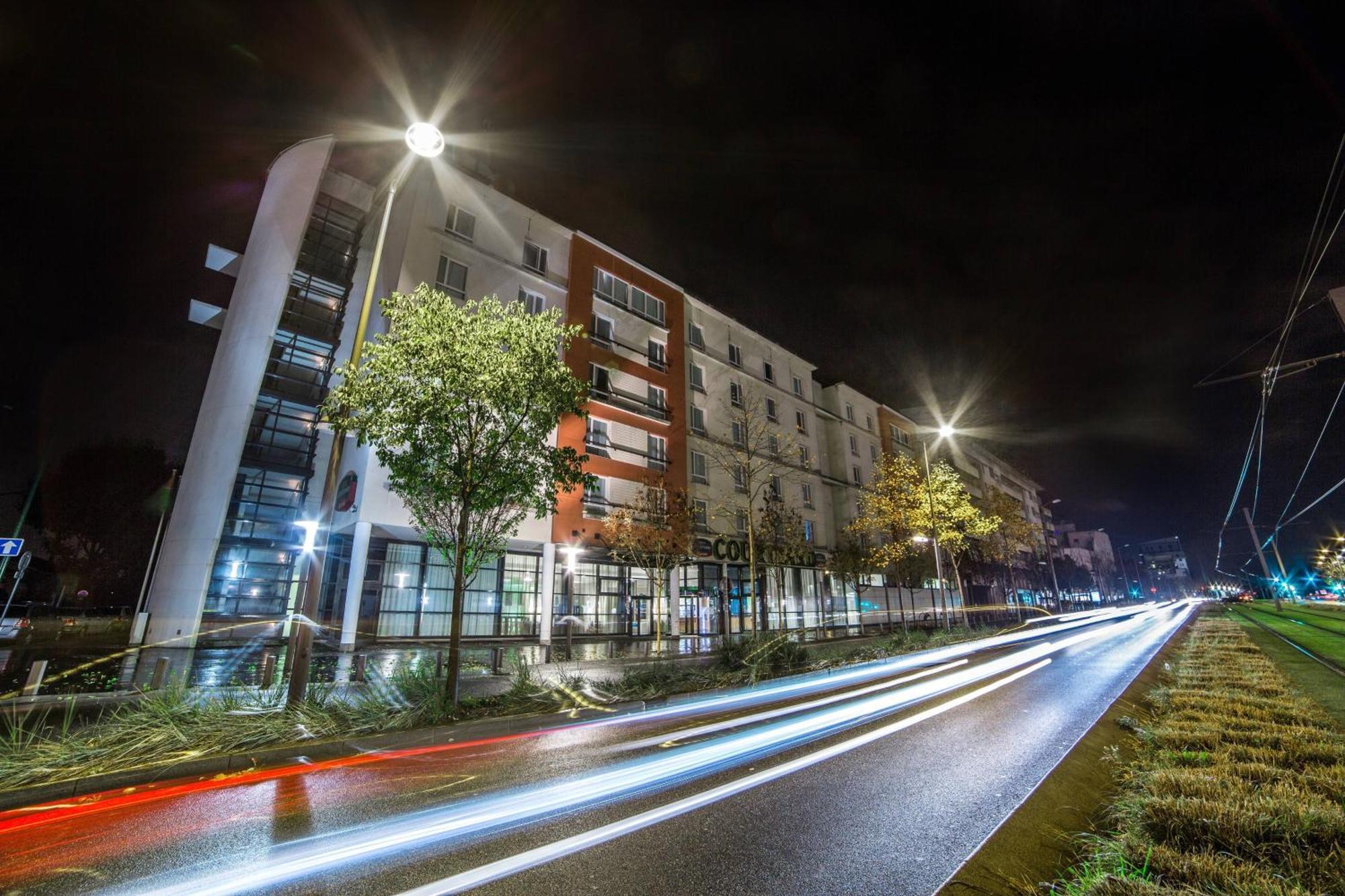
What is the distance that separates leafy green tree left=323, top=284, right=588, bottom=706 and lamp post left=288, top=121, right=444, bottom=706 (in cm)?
57

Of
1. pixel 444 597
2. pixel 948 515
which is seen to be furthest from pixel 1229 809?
pixel 948 515

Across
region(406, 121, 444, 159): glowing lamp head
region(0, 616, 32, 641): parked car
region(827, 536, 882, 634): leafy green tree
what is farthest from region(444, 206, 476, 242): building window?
region(0, 616, 32, 641): parked car

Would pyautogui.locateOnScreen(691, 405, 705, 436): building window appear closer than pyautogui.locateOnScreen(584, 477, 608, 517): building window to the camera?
No

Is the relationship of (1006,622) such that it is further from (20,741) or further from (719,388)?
(20,741)

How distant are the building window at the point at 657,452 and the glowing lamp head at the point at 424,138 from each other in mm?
20255

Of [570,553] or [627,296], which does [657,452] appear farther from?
[627,296]

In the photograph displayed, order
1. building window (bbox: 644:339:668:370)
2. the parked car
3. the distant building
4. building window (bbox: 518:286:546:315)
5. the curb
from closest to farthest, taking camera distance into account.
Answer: the curb, building window (bbox: 518:286:546:315), the parked car, building window (bbox: 644:339:668:370), the distant building

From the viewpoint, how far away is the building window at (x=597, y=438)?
25922 mm

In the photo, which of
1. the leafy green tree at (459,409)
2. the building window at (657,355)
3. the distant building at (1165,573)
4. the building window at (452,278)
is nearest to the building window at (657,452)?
the building window at (657,355)

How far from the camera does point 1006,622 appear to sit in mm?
39250

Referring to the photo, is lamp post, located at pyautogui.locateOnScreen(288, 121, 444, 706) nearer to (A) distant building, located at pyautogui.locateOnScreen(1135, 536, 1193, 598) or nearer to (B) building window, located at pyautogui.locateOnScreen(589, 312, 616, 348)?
(B) building window, located at pyautogui.locateOnScreen(589, 312, 616, 348)

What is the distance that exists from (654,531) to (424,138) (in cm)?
1676

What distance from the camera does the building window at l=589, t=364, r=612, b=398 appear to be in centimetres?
2689

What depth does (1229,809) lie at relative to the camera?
368 centimetres
